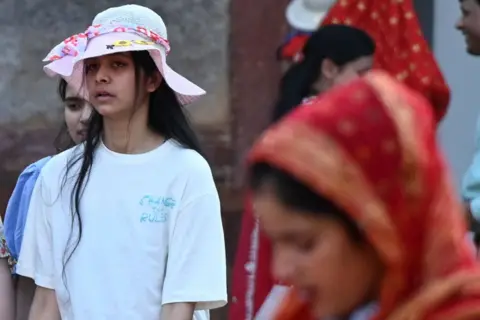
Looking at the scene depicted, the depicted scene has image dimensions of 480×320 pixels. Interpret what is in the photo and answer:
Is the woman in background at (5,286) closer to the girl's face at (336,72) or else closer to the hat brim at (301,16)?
the girl's face at (336,72)

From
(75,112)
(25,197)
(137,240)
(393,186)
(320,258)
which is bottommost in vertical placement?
(25,197)

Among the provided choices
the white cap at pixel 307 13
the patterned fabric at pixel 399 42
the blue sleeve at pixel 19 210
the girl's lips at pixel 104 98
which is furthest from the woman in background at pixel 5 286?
the white cap at pixel 307 13

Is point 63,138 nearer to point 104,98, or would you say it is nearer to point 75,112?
point 75,112

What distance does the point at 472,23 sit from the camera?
389cm

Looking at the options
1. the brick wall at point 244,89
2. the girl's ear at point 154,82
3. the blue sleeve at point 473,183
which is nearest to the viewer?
the girl's ear at point 154,82

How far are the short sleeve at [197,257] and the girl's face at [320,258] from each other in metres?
1.43

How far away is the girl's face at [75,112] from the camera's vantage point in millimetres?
4012

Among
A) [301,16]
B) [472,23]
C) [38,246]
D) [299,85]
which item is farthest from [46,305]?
[301,16]

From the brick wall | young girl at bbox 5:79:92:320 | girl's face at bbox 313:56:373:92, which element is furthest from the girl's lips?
the brick wall

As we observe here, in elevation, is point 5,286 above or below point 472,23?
below

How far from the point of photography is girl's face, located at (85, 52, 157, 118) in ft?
10.6

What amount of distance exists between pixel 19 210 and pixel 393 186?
246cm

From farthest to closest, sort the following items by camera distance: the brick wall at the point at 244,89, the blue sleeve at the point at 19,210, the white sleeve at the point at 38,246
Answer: the brick wall at the point at 244,89 < the blue sleeve at the point at 19,210 < the white sleeve at the point at 38,246

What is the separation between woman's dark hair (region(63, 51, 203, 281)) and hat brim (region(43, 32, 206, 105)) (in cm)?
3
